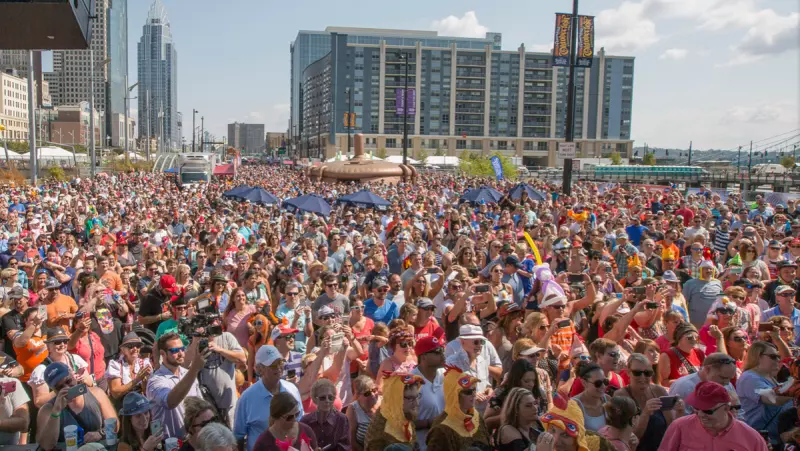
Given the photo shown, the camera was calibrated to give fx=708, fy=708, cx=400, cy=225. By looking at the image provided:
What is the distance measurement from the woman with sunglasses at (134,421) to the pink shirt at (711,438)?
3.09 m

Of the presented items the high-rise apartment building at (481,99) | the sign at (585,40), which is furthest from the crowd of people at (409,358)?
the high-rise apartment building at (481,99)

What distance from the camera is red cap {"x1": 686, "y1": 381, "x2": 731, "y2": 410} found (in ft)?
13.1

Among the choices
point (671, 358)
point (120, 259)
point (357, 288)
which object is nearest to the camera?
point (671, 358)

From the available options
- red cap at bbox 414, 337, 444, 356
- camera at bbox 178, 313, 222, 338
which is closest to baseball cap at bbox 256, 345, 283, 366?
camera at bbox 178, 313, 222, 338

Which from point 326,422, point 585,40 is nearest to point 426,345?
point 326,422

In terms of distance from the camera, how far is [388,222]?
607 inches

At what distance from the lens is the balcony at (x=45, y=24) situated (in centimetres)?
432

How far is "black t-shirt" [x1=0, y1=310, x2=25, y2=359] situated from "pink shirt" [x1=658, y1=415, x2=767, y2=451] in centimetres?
581

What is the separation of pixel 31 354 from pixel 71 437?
1.98 meters

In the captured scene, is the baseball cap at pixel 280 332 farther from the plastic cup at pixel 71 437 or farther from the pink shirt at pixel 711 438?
the pink shirt at pixel 711 438

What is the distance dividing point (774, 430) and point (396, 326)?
2.79m

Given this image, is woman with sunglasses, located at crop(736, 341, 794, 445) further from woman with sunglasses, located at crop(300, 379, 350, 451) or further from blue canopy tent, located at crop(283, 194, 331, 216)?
blue canopy tent, located at crop(283, 194, 331, 216)

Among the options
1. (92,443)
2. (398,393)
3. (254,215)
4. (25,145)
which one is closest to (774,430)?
(398,393)

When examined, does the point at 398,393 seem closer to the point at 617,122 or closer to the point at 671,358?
the point at 671,358
